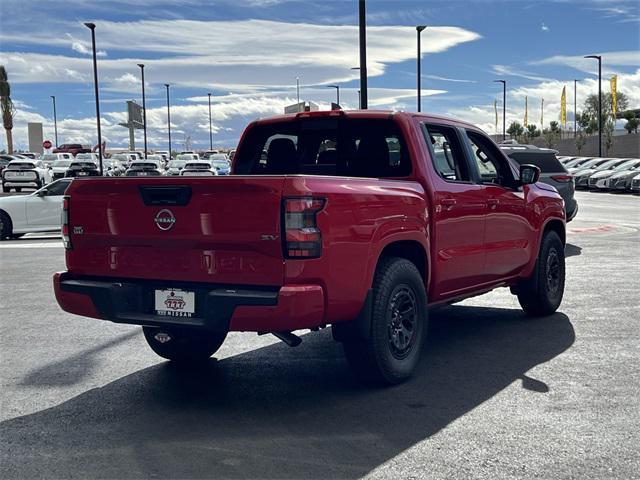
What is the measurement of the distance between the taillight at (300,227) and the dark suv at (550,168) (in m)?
11.5

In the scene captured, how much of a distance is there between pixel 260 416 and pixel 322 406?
437mm

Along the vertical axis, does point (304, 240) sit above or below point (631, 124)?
below

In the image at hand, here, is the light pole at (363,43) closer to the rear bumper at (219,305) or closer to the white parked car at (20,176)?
the rear bumper at (219,305)

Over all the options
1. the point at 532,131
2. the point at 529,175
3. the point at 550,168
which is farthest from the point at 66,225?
the point at 532,131

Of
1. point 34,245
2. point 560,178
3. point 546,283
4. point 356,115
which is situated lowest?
point 34,245

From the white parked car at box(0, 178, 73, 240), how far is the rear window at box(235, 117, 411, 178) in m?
12.2

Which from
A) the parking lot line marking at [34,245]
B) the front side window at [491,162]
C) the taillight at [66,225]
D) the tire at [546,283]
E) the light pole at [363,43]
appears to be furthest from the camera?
the light pole at [363,43]

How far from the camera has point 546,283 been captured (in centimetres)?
840

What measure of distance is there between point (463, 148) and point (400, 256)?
1.52m

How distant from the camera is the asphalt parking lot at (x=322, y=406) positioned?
4.27m

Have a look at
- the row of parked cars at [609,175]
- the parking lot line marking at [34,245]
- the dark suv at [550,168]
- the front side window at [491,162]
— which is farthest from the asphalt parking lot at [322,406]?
the row of parked cars at [609,175]

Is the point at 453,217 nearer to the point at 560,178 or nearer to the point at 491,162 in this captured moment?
the point at 491,162

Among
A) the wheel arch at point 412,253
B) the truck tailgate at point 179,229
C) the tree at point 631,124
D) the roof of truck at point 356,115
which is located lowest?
the wheel arch at point 412,253

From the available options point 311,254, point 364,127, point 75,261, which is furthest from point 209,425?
point 364,127
